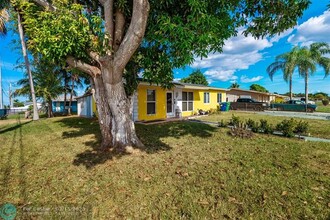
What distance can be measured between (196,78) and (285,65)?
92.1ft

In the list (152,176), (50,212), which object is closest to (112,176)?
(152,176)

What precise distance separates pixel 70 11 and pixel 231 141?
22.0 feet


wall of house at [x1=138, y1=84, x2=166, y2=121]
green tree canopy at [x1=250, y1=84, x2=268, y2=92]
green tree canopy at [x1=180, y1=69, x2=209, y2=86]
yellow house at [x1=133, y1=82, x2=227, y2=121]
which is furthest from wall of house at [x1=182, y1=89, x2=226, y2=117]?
green tree canopy at [x1=250, y1=84, x2=268, y2=92]

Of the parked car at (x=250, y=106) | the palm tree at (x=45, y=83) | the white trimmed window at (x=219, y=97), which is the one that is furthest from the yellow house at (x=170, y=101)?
the palm tree at (x=45, y=83)

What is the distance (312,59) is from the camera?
2108 centimetres

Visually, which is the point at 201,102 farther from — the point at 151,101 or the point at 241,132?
the point at 241,132

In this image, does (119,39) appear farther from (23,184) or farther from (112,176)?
(23,184)

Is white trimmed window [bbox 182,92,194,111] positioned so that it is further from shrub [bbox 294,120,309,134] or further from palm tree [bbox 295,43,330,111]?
palm tree [bbox 295,43,330,111]

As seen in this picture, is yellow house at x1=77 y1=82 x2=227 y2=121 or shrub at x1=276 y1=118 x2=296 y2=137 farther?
yellow house at x1=77 y1=82 x2=227 y2=121

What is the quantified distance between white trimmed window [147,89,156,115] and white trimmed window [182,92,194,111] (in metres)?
3.71

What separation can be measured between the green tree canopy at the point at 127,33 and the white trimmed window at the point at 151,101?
Result: 6.06 meters

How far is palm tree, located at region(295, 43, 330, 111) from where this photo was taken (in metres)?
20.6

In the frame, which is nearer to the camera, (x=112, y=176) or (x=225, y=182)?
(x=225, y=182)

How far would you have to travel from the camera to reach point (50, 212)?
105 inches
